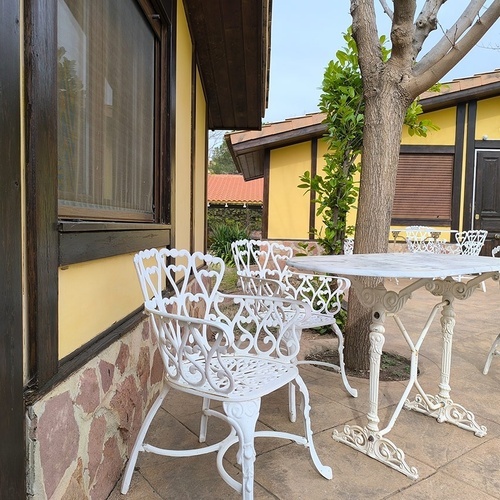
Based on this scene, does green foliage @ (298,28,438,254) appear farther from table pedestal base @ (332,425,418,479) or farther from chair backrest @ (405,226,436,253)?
chair backrest @ (405,226,436,253)

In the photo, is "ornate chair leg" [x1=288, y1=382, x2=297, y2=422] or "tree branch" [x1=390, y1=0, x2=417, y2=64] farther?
"tree branch" [x1=390, y1=0, x2=417, y2=64]

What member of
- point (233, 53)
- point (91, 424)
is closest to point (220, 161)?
point (233, 53)

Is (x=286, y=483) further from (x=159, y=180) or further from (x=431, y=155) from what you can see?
(x=431, y=155)

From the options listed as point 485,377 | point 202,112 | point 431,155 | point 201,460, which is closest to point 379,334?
point 201,460

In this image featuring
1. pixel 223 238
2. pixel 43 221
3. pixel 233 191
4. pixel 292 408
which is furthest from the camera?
pixel 233 191

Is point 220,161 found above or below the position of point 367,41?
above

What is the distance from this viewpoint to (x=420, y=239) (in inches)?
289

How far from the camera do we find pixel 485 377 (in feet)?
9.52

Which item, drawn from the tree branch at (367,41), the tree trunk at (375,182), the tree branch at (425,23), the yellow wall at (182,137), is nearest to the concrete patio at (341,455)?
the tree trunk at (375,182)

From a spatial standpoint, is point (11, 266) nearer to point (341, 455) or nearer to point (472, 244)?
point (341, 455)

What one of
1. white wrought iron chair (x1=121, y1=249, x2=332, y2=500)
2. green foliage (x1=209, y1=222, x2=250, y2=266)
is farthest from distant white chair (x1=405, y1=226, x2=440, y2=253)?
white wrought iron chair (x1=121, y1=249, x2=332, y2=500)

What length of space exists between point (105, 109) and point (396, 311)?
1.49 m

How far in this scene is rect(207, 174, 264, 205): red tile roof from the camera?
13.6 m

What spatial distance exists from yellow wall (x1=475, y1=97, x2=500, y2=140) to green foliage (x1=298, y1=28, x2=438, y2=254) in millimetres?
5038
